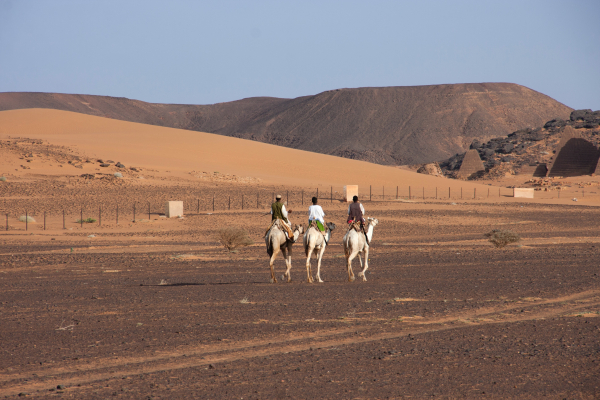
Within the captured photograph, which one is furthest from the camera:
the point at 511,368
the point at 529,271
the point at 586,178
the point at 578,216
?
the point at 586,178

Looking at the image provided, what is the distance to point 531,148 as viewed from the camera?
109250mm

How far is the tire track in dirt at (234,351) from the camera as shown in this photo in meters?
7.80

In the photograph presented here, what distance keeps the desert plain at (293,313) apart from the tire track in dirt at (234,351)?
4 cm

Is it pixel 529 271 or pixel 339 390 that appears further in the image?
pixel 529 271

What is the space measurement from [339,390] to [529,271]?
1330cm

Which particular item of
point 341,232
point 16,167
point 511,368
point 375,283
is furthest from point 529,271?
point 16,167

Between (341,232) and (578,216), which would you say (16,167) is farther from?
(578,216)

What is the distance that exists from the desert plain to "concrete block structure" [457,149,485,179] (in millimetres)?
64830

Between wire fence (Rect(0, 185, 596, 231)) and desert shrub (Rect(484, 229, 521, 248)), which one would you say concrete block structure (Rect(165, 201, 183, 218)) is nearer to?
wire fence (Rect(0, 185, 596, 231))

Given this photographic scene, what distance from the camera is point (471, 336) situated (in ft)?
32.6

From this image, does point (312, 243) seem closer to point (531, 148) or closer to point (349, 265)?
point (349, 265)

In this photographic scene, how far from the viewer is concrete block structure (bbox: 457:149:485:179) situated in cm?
10450

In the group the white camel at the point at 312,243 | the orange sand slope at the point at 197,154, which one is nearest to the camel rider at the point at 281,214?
the white camel at the point at 312,243

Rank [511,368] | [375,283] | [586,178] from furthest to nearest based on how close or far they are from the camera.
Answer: [586,178] < [375,283] < [511,368]
